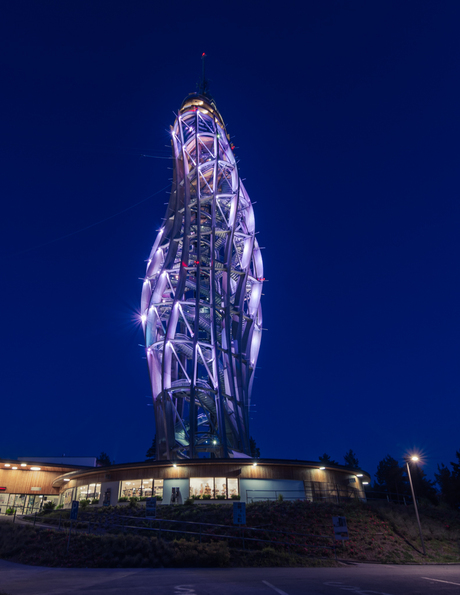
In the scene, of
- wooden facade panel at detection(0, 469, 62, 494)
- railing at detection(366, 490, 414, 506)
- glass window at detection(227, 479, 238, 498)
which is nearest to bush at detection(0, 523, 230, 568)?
glass window at detection(227, 479, 238, 498)

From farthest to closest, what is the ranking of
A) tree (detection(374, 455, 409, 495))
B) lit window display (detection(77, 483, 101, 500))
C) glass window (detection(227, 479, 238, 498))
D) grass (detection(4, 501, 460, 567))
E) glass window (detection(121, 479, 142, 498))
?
tree (detection(374, 455, 409, 495))
lit window display (detection(77, 483, 101, 500))
glass window (detection(121, 479, 142, 498))
glass window (detection(227, 479, 238, 498))
grass (detection(4, 501, 460, 567))

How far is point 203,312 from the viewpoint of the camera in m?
46.2

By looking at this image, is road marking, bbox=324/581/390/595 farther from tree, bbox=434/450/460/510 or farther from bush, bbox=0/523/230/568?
tree, bbox=434/450/460/510

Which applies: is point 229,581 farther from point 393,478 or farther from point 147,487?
point 393,478

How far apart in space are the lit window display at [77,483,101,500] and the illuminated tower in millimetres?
6313

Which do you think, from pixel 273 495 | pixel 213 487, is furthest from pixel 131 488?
pixel 273 495

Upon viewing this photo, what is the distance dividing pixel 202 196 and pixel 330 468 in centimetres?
3290

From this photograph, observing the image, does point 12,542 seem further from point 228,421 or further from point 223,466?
point 228,421

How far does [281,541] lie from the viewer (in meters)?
17.5

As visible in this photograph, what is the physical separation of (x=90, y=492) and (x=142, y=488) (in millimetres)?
6403

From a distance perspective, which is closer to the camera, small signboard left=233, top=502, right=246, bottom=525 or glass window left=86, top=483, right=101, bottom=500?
small signboard left=233, top=502, right=246, bottom=525

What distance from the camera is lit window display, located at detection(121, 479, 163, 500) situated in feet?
98.7

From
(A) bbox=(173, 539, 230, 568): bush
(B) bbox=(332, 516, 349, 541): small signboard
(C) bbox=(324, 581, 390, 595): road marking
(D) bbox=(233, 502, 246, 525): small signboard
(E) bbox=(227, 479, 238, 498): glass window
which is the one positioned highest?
(E) bbox=(227, 479, 238, 498): glass window

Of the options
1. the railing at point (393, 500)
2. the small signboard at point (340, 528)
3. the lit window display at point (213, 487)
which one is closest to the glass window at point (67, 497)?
the lit window display at point (213, 487)
